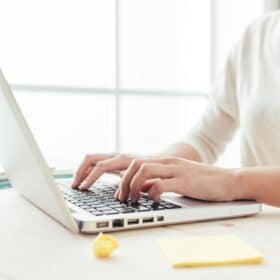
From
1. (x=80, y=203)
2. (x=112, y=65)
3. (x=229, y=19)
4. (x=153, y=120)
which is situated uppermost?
(x=229, y=19)

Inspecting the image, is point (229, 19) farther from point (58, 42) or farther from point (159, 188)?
point (159, 188)

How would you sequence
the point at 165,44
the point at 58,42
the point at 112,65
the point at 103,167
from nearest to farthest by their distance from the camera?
1. the point at 103,167
2. the point at 58,42
3. the point at 112,65
4. the point at 165,44

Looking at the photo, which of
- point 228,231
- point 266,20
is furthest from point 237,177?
point 266,20

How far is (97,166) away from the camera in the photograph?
2.69 feet

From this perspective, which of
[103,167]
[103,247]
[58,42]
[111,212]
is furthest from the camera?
[58,42]

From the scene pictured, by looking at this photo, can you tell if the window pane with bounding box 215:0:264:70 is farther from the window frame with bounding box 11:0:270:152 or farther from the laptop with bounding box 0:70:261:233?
the laptop with bounding box 0:70:261:233

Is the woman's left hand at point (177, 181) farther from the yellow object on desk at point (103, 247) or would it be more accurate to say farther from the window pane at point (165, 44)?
the window pane at point (165, 44)

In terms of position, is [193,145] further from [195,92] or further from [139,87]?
[195,92]

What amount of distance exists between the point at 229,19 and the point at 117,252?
84.0 inches

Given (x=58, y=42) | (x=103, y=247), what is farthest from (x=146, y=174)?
(x=58, y=42)

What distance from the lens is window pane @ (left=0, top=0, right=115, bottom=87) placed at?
1810 mm

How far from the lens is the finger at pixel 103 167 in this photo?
82 cm

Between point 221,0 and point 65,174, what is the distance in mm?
1608

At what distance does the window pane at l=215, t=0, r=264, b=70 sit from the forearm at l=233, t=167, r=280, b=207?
5.57ft
